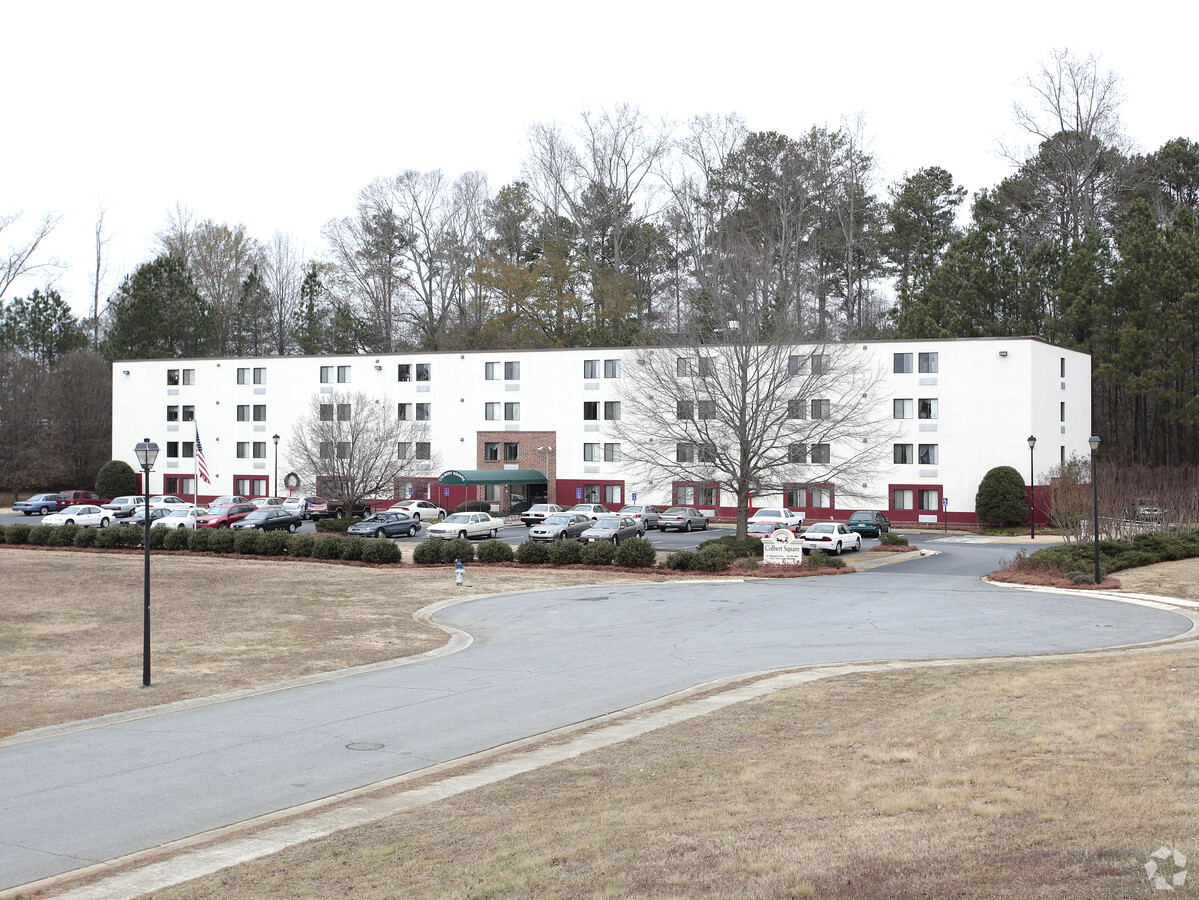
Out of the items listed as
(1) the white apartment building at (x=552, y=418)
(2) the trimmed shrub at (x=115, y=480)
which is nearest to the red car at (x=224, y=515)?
(1) the white apartment building at (x=552, y=418)

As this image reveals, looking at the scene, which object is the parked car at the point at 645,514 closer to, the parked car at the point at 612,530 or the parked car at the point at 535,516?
the parked car at the point at 535,516

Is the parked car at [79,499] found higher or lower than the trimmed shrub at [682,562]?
higher

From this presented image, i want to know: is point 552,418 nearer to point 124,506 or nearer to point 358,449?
point 358,449

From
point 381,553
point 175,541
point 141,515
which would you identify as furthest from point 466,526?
point 141,515

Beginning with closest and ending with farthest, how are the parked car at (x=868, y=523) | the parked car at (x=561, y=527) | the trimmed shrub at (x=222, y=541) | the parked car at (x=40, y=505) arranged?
the trimmed shrub at (x=222, y=541) → the parked car at (x=561, y=527) → the parked car at (x=868, y=523) → the parked car at (x=40, y=505)

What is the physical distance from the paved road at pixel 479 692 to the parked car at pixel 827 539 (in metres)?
12.1

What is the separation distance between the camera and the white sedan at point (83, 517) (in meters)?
56.5

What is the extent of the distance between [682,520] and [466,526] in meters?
12.9

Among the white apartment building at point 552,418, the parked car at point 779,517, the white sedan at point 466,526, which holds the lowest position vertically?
the white sedan at point 466,526

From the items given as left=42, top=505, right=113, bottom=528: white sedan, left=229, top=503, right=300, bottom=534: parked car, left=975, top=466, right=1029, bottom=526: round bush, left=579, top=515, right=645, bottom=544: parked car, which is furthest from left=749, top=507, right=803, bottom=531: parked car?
left=42, top=505, right=113, bottom=528: white sedan

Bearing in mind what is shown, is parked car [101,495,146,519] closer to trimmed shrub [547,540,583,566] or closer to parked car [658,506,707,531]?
parked car [658,506,707,531]

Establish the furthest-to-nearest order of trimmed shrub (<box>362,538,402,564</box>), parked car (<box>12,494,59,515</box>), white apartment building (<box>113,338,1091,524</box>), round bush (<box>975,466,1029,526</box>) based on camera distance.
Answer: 1. parked car (<box>12,494,59,515</box>)
2. white apartment building (<box>113,338,1091,524</box>)
3. round bush (<box>975,466,1029,526</box>)
4. trimmed shrub (<box>362,538,402,564</box>)

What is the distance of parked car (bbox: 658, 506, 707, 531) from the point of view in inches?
2356

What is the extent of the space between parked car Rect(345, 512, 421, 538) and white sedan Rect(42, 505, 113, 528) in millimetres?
14252
